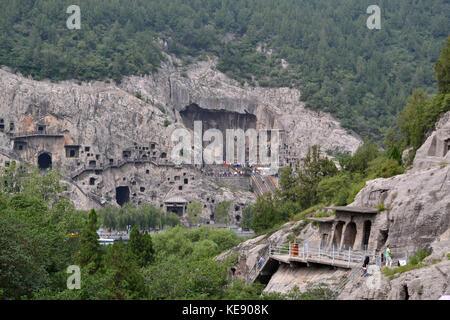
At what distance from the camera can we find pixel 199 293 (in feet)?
136

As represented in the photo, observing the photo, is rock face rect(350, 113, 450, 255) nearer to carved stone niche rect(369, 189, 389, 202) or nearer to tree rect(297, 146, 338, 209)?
carved stone niche rect(369, 189, 389, 202)

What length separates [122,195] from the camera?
403 ft

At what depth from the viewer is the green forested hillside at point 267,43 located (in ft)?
444

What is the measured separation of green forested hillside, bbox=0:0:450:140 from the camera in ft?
444

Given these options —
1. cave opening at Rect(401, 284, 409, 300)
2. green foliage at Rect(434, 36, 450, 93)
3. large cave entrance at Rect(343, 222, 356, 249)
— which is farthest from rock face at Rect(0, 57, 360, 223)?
cave opening at Rect(401, 284, 409, 300)

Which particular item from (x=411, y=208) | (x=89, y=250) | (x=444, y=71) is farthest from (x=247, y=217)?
(x=411, y=208)

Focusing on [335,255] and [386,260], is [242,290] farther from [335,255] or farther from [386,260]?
[386,260]

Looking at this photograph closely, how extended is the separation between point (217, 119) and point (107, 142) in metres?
26.2

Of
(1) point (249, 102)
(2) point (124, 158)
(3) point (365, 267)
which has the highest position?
(1) point (249, 102)

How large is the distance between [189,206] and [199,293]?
240 feet

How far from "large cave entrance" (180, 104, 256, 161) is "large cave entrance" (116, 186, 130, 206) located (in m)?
21.5

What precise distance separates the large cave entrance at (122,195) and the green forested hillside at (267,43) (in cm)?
1844

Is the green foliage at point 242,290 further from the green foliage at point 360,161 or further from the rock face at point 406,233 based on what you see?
the green foliage at point 360,161
